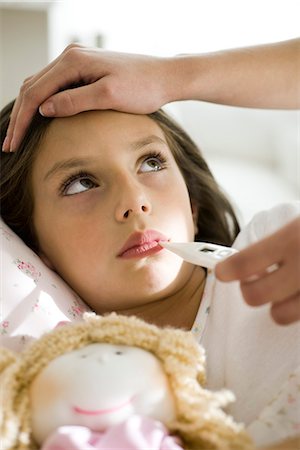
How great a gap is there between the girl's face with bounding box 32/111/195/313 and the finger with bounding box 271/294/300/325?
33 cm

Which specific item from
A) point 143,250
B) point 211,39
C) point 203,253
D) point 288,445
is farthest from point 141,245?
point 211,39

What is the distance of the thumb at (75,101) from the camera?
106 centimetres

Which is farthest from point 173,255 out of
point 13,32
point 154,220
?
point 13,32

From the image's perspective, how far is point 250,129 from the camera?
2525mm

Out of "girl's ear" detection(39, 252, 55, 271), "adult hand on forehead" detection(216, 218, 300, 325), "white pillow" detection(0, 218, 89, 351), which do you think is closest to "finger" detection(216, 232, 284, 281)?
"adult hand on forehead" detection(216, 218, 300, 325)

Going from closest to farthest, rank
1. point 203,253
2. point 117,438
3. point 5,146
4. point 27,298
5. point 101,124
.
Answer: point 117,438 < point 203,253 < point 27,298 < point 101,124 < point 5,146

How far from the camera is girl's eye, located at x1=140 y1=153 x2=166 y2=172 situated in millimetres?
1108

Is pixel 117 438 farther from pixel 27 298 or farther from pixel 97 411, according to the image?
pixel 27 298

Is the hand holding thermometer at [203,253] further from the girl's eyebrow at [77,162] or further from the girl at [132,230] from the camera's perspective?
the girl's eyebrow at [77,162]

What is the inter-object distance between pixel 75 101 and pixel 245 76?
30cm

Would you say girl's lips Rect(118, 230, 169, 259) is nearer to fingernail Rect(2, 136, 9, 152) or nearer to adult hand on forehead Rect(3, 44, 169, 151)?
adult hand on forehead Rect(3, 44, 169, 151)

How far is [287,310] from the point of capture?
2.24ft

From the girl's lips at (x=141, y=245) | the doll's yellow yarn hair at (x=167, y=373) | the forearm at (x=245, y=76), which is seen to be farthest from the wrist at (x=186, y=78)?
the doll's yellow yarn hair at (x=167, y=373)

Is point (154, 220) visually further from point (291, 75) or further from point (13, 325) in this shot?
point (291, 75)
